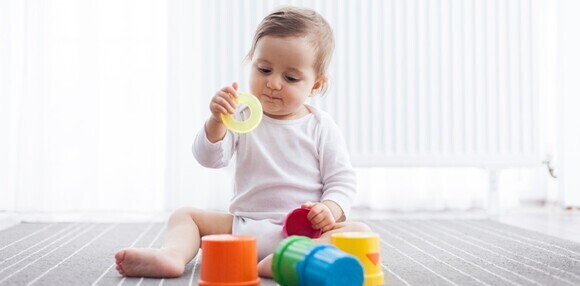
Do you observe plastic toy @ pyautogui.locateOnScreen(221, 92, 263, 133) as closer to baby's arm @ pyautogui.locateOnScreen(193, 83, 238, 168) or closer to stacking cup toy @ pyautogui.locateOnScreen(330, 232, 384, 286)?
baby's arm @ pyautogui.locateOnScreen(193, 83, 238, 168)

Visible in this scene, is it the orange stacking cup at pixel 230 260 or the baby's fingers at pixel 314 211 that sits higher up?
the baby's fingers at pixel 314 211

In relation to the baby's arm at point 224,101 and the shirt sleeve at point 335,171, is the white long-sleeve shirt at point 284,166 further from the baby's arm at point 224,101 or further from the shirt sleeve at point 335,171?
the baby's arm at point 224,101

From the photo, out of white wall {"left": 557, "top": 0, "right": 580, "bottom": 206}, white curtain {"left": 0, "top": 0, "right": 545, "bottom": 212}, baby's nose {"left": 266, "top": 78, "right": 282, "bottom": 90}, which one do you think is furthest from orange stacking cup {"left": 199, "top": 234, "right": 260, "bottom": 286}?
white wall {"left": 557, "top": 0, "right": 580, "bottom": 206}

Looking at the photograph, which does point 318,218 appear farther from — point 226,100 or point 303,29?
point 303,29

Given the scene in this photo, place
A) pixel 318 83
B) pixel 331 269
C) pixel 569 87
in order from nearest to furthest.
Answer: pixel 331 269
pixel 318 83
pixel 569 87

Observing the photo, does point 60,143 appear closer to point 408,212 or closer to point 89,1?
point 89,1

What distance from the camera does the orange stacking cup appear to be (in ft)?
2.60

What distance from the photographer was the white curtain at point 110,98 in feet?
6.38

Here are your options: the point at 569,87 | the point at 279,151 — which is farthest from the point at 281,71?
the point at 569,87

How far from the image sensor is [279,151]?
116 cm

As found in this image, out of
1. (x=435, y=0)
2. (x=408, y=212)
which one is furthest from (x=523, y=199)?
(x=435, y=0)

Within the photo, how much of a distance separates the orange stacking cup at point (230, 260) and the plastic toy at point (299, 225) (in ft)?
0.69

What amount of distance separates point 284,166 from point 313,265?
1.34ft

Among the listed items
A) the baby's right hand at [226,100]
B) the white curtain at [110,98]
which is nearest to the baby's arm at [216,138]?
the baby's right hand at [226,100]
